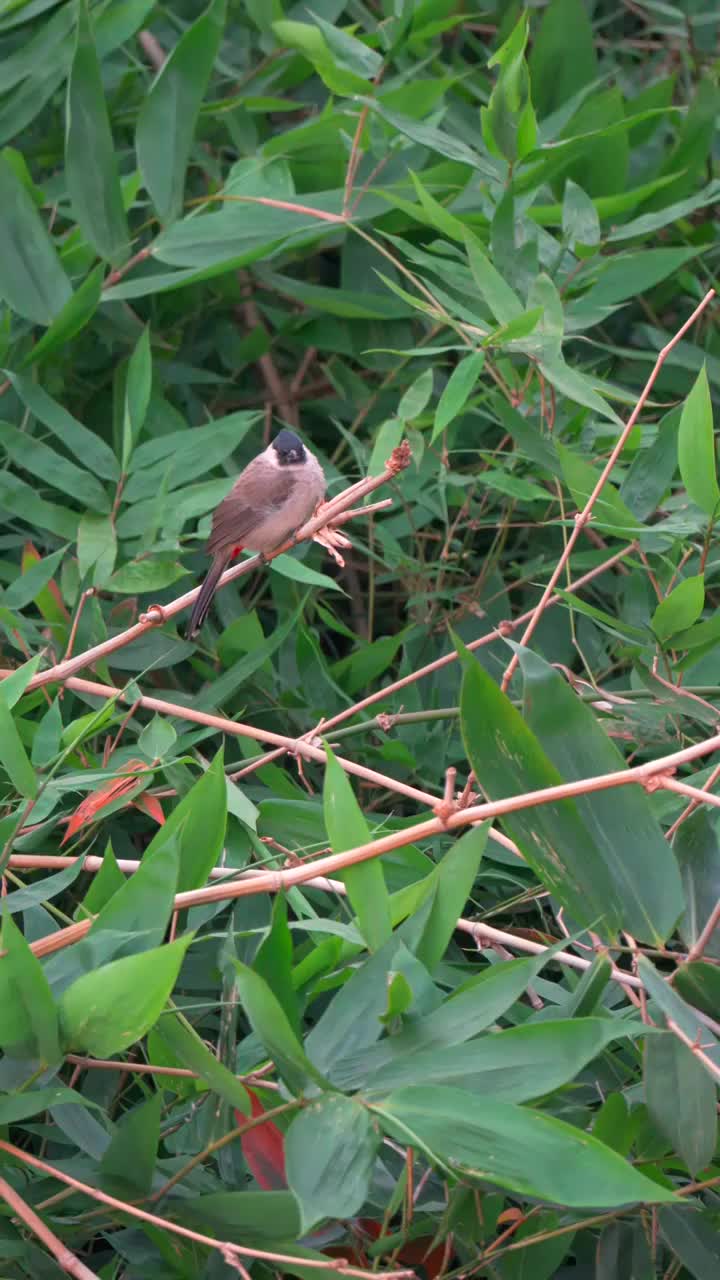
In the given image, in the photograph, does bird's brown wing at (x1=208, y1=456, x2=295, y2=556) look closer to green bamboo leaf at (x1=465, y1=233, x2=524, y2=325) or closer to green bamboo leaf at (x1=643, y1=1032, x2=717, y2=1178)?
green bamboo leaf at (x1=465, y1=233, x2=524, y2=325)

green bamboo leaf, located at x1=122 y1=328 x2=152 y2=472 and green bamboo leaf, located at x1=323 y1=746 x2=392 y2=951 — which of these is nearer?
green bamboo leaf, located at x1=323 y1=746 x2=392 y2=951

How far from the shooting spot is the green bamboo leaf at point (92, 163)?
7.32 ft

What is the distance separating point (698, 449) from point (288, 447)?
99cm

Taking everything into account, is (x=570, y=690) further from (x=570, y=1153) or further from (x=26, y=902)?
(x=26, y=902)

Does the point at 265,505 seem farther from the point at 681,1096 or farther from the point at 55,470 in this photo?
the point at 681,1096

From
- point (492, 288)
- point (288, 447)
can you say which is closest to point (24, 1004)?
point (492, 288)

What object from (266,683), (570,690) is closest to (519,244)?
(266,683)

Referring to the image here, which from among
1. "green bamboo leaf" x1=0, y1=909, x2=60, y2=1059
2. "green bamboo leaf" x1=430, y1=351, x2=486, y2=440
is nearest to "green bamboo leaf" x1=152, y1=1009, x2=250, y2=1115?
"green bamboo leaf" x1=0, y1=909, x2=60, y2=1059

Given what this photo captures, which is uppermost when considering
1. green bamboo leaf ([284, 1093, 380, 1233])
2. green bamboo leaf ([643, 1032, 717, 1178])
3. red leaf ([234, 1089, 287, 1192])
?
green bamboo leaf ([284, 1093, 380, 1233])

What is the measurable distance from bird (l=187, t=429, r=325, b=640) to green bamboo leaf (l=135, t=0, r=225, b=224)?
0.44 metres

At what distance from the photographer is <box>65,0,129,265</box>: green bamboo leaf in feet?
7.32

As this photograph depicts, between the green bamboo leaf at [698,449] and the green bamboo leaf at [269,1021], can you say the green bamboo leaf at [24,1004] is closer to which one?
the green bamboo leaf at [269,1021]

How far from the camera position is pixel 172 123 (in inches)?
92.4

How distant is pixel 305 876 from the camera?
1340 mm
